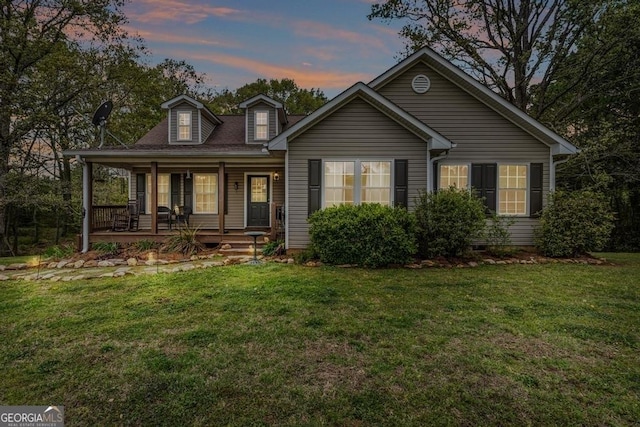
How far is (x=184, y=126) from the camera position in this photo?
12.2 metres

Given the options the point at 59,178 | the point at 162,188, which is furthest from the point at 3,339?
the point at 59,178

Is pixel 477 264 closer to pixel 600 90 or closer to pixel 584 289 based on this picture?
pixel 584 289

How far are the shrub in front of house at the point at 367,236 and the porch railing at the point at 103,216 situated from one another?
8513 millimetres

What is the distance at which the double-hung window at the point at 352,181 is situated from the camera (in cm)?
890

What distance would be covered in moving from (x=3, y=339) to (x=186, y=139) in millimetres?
9547

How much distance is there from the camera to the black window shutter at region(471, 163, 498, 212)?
965cm

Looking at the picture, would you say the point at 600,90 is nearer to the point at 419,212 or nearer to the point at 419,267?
the point at 419,212

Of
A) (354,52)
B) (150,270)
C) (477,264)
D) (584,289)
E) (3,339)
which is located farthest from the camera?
(354,52)

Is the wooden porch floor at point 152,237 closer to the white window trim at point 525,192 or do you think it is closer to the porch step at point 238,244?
the porch step at point 238,244

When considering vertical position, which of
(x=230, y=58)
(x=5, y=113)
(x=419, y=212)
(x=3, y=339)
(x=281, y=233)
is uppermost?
(x=230, y=58)

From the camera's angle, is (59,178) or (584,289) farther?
(59,178)

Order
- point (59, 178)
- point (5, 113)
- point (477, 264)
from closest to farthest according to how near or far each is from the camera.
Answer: point (477, 264)
point (5, 113)
point (59, 178)

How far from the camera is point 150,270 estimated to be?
7.29m

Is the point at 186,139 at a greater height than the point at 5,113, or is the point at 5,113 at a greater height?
the point at 5,113
